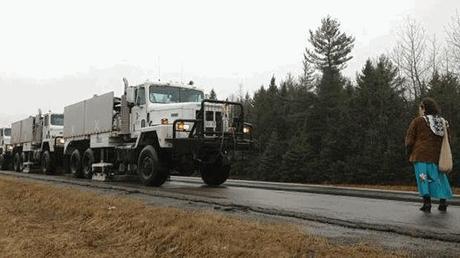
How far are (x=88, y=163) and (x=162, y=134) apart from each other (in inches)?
256

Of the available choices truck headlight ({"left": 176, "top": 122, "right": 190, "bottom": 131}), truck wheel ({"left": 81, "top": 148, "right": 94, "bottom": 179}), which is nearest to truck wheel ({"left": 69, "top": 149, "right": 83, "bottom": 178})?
truck wheel ({"left": 81, "top": 148, "right": 94, "bottom": 179})

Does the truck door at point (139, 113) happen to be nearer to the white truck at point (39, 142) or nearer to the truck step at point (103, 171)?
the truck step at point (103, 171)

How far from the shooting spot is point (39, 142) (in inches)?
1141

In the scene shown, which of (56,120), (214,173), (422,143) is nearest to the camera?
(422,143)

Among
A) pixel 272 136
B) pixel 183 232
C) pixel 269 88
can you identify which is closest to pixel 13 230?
pixel 183 232

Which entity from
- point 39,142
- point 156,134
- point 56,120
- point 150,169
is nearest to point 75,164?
point 56,120

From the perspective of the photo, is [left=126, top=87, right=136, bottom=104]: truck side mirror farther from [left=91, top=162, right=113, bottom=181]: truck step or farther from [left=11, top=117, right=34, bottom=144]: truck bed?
[left=11, top=117, right=34, bottom=144]: truck bed

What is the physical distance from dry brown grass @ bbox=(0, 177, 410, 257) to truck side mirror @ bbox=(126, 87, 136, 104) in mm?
8691

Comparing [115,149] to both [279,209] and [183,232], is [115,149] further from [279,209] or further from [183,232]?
[183,232]

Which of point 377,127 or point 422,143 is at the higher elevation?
point 377,127

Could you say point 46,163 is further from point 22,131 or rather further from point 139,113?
point 139,113

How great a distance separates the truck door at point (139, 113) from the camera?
55.7 ft

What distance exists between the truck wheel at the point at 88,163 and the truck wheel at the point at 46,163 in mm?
5709

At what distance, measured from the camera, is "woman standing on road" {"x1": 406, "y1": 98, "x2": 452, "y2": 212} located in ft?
28.2
